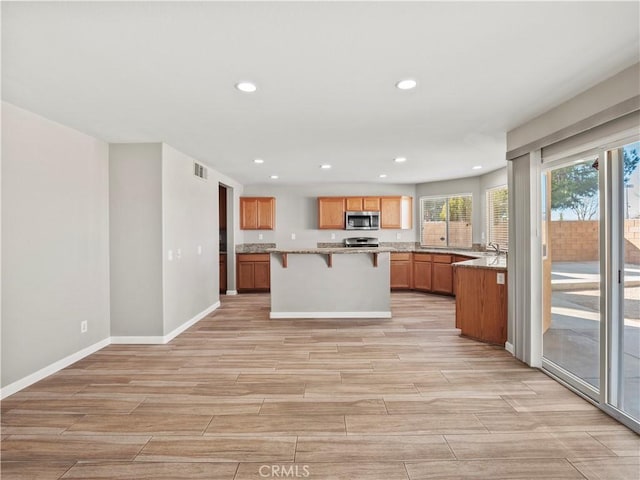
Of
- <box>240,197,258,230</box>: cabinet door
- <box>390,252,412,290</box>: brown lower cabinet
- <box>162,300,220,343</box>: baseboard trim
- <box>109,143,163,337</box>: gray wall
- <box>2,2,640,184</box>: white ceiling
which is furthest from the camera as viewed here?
<box>240,197,258,230</box>: cabinet door

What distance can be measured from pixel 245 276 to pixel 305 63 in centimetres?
552

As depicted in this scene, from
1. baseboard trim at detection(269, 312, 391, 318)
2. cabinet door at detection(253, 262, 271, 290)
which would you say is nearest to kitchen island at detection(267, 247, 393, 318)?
baseboard trim at detection(269, 312, 391, 318)

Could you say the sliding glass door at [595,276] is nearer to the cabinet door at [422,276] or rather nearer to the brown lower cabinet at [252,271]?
the cabinet door at [422,276]

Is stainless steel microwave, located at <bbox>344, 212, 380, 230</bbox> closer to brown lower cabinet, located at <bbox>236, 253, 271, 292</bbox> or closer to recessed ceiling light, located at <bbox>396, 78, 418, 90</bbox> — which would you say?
brown lower cabinet, located at <bbox>236, 253, 271, 292</bbox>

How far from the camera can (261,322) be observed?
15.9 feet

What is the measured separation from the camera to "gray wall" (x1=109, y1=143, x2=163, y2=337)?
3.89 m

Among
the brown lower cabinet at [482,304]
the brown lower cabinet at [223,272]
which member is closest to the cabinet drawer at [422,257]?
the brown lower cabinet at [482,304]

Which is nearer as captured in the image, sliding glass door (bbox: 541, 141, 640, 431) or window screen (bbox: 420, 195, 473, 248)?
sliding glass door (bbox: 541, 141, 640, 431)

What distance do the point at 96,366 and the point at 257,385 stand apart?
5.74 feet

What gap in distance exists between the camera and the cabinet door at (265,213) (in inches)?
287

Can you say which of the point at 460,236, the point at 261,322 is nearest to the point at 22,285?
the point at 261,322

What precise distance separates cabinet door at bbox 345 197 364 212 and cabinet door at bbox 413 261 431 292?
5.71 ft

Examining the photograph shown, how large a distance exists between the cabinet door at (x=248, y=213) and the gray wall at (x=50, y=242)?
3.54 m
